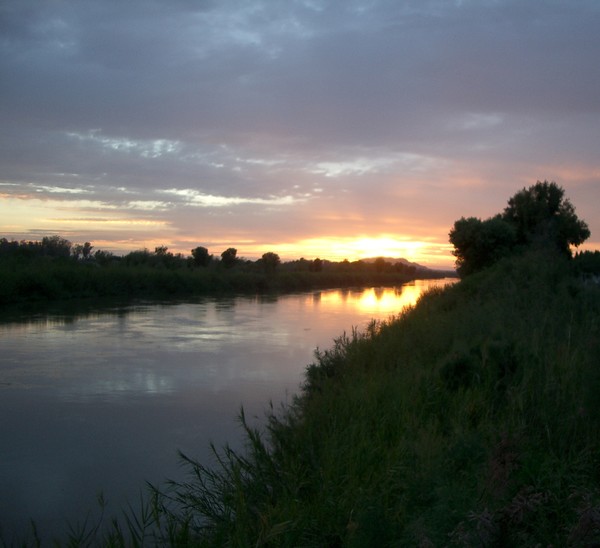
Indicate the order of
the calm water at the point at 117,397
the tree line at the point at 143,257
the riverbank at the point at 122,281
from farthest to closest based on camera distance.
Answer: the tree line at the point at 143,257 → the riverbank at the point at 122,281 → the calm water at the point at 117,397

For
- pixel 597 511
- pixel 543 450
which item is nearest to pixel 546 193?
pixel 543 450

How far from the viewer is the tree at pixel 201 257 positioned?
56344 millimetres

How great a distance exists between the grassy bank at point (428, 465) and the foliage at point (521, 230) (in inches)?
537

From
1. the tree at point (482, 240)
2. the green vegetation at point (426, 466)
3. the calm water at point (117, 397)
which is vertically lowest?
the calm water at point (117, 397)

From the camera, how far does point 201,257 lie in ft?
186

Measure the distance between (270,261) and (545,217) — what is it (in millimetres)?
39385

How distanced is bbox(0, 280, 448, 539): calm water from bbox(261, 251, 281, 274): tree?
36628mm

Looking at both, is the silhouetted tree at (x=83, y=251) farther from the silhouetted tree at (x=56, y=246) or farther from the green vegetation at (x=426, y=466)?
the green vegetation at (x=426, y=466)

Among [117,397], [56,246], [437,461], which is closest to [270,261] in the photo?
[56,246]

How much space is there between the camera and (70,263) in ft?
119

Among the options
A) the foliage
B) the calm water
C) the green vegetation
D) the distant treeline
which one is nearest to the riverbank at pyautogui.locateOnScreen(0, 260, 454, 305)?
the distant treeline

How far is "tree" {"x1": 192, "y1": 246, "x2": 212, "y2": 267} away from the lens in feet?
185

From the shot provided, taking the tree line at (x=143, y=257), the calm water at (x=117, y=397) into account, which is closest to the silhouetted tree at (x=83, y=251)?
the tree line at (x=143, y=257)

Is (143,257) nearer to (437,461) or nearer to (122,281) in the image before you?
(122,281)
